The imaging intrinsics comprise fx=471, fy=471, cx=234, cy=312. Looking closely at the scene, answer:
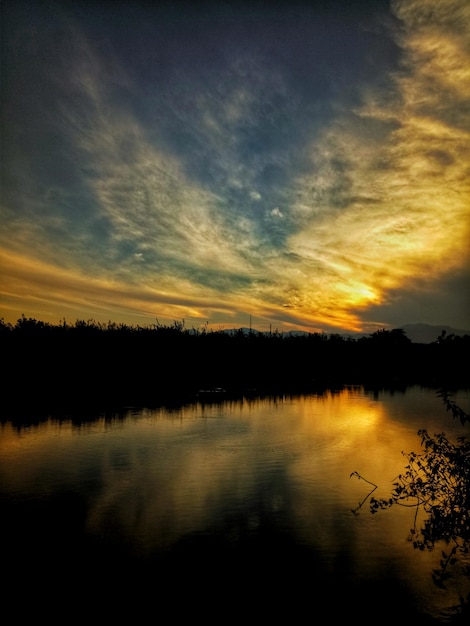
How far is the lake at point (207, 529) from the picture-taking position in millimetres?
8742

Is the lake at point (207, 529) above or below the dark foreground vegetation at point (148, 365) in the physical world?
below

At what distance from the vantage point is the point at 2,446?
2117 centimetres

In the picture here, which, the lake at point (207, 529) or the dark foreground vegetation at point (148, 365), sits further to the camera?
the dark foreground vegetation at point (148, 365)

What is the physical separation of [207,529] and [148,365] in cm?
4173

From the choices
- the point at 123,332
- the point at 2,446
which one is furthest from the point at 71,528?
the point at 123,332

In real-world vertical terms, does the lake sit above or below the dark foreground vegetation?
below

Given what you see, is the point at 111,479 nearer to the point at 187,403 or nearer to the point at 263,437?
the point at 263,437

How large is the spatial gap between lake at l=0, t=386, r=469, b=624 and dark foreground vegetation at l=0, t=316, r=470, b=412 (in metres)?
12.0

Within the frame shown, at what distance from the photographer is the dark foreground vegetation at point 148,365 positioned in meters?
38.9

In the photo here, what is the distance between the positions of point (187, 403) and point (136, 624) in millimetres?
27242

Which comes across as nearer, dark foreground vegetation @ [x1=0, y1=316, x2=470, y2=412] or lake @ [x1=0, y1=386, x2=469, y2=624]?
lake @ [x1=0, y1=386, x2=469, y2=624]

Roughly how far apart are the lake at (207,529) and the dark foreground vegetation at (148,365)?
473 inches

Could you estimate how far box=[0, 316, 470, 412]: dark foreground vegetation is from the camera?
1531 inches

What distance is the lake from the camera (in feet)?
28.7
